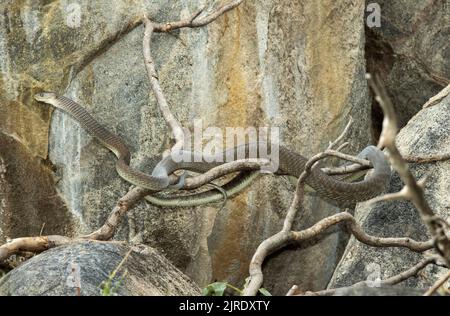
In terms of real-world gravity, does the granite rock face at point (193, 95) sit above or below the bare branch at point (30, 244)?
above

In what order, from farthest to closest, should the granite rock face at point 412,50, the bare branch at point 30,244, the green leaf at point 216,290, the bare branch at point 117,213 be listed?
1. the granite rock face at point 412,50
2. the bare branch at point 117,213
3. the bare branch at point 30,244
4. the green leaf at point 216,290

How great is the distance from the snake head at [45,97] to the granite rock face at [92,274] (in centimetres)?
152

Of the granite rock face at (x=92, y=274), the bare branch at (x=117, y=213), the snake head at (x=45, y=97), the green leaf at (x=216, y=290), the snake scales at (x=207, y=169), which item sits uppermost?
the snake head at (x=45, y=97)

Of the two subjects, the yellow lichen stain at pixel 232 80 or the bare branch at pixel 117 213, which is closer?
the bare branch at pixel 117 213

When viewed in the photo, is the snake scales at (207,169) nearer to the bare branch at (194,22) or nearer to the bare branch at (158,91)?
the bare branch at (158,91)

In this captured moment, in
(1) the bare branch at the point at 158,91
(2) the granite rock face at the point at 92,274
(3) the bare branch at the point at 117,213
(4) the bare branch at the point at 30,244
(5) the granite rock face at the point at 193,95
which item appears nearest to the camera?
(2) the granite rock face at the point at 92,274

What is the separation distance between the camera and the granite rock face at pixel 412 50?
928cm

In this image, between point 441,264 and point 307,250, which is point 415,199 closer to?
point 441,264

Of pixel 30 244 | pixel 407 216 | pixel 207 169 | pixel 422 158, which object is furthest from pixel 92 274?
pixel 422 158

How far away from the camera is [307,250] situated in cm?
855

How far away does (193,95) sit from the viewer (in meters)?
8.00

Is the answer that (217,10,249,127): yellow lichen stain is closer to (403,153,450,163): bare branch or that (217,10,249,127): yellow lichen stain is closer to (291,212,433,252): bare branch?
(403,153,450,163): bare branch

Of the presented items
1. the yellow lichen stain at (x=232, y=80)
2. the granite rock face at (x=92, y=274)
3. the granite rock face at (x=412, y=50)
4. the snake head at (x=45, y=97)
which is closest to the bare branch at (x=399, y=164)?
the granite rock face at (x=92, y=274)

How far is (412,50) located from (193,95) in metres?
2.39
